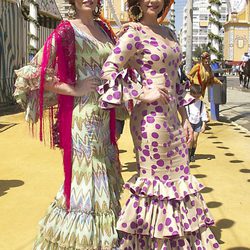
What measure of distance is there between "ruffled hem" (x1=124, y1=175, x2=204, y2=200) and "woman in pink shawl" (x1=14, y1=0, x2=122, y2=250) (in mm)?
244

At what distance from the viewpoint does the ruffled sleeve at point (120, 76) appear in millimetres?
2115

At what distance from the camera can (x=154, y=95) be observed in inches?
84.1

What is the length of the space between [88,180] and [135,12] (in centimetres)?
96

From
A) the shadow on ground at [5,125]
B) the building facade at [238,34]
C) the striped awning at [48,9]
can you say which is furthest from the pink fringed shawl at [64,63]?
the building facade at [238,34]

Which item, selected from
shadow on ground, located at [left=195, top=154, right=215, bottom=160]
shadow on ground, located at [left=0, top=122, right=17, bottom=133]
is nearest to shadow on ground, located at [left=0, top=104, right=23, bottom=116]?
shadow on ground, located at [left=0, top=122, right=17, bottom=133]

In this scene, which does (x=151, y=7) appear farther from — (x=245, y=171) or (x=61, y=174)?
(x=245, y=171)

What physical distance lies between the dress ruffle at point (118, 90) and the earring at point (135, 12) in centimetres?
35

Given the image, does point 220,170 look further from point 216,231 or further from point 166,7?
point 166,7

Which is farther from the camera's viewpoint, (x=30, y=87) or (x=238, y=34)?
(x=238, y=34)

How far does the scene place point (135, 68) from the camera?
228 cm

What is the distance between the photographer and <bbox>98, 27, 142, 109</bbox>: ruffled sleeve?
2115 mm

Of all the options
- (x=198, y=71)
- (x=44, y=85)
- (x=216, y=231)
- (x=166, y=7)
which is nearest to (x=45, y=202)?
(x=216, y=231)

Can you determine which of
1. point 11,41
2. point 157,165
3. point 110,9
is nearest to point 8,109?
point 11,41

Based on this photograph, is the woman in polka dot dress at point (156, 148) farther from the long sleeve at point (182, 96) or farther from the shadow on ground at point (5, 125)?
the shadow on ground at point (5, 125)
